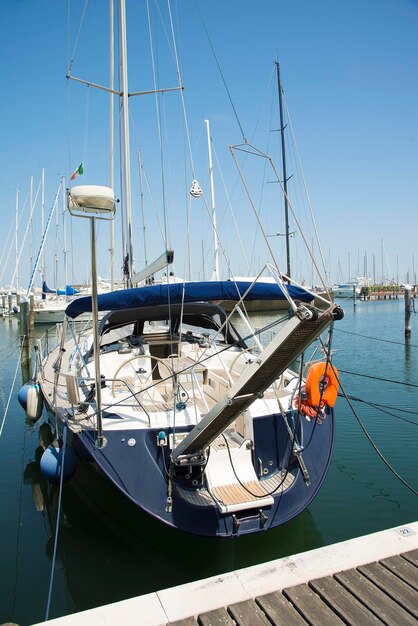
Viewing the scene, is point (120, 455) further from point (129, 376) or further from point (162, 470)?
point (129, 376)

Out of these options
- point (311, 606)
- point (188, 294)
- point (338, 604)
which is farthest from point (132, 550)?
point (188, 294)

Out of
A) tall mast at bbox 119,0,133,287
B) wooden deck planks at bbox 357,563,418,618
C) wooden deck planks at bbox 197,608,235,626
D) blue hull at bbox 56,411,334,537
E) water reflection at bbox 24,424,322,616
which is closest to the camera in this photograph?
Answer: wooden deck planks at bbox 197,608,235,626

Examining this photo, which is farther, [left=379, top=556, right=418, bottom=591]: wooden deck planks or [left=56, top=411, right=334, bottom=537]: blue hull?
[left=56, top=411, right=334, bottom=537]: blue hull

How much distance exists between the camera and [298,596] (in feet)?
10.5

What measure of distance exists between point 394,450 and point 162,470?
5.49 meters

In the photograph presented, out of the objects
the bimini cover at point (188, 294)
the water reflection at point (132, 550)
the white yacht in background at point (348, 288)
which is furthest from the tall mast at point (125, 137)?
the white yacht in background at point (348, 288)

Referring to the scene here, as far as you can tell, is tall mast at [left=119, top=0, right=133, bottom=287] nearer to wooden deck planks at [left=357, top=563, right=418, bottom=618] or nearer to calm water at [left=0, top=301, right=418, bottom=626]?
calm water at [left=0, top=301, right=418, bottom=626]

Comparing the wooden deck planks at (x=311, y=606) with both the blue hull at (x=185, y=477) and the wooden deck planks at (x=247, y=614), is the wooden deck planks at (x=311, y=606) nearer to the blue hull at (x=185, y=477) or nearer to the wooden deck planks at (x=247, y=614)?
the wooden deck planks at (x=247, y=614)

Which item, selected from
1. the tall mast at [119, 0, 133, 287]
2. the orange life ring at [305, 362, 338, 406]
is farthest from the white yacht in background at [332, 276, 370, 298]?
the orange life ring at [305, 362, 338, 406]

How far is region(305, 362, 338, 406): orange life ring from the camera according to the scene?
504cm

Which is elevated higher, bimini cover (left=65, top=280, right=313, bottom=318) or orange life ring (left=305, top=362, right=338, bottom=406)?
bimini cover (left=65, top=280, right=313, bottom=318)

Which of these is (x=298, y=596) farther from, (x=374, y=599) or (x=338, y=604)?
(x=374, y=599)

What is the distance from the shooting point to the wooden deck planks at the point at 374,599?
3.01m

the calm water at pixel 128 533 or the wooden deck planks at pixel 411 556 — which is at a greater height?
the wooden deck planks at pixel 411 556
